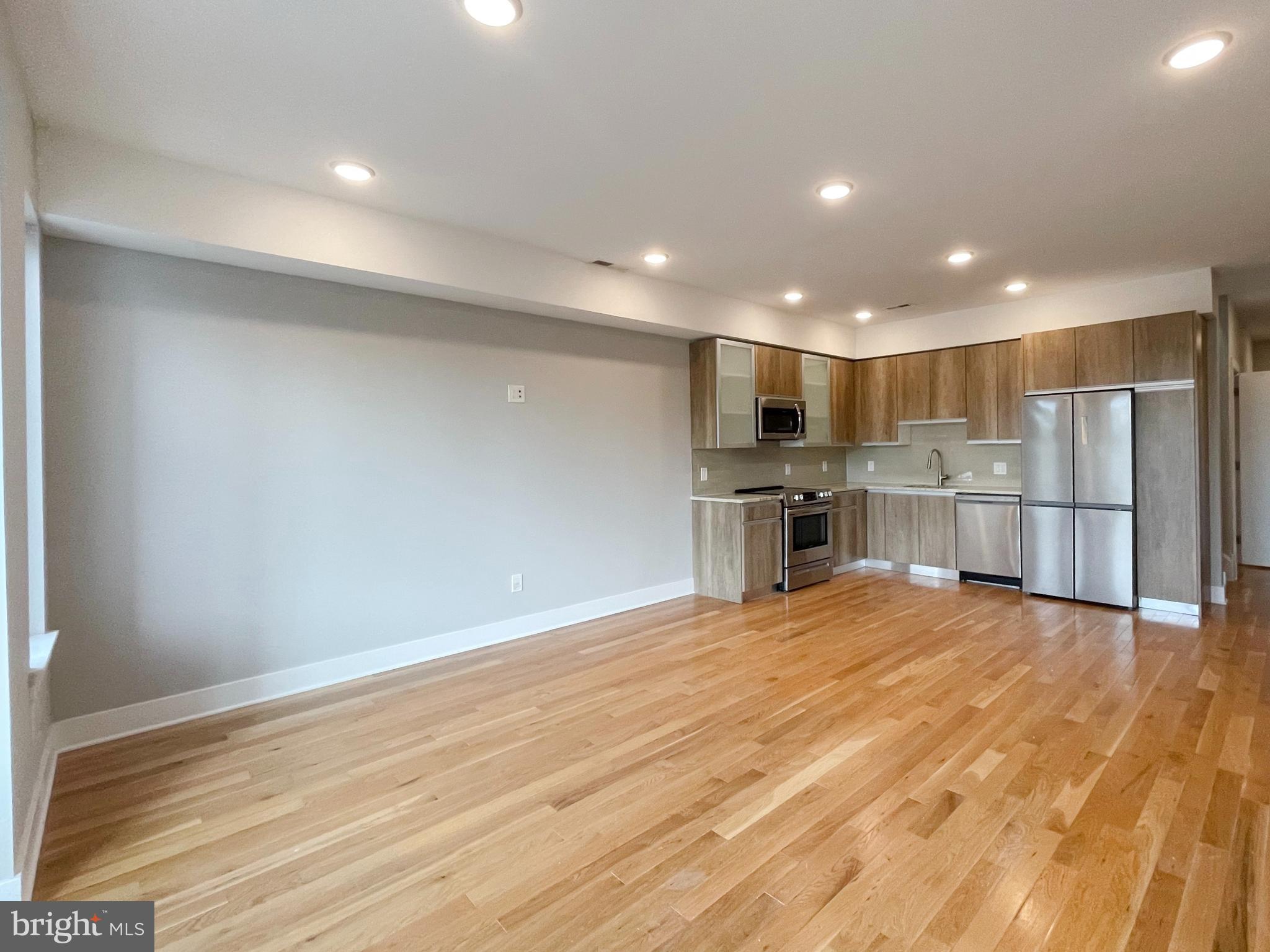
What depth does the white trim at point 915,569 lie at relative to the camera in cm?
601

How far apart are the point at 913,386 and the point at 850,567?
2.09 m

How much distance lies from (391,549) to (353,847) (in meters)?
1.98

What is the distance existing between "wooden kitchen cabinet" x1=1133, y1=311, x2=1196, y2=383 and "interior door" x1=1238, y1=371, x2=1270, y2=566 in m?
2.98

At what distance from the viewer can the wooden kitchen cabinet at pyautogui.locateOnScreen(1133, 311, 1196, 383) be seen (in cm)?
448

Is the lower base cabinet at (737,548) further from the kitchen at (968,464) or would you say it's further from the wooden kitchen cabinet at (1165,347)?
the wooden kitchen cabinet at (1165,347)

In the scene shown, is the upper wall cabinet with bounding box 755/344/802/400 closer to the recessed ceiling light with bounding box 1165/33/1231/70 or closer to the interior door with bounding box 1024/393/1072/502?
the interior door with bounding box 1024/393/1072/502

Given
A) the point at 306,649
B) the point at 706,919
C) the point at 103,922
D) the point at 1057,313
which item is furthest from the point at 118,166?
the point at 1057,313

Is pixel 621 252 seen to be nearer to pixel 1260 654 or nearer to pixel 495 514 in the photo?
pixel 495 514

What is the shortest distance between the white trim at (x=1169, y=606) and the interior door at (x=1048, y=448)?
98cm

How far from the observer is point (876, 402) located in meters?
6.71

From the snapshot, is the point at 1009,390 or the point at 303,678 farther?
the point at 1009,390

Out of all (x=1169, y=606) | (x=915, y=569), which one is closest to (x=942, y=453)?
(x=915, y=569)

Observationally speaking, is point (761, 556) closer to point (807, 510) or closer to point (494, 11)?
point (807, 510)

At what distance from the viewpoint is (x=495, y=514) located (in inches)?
166
